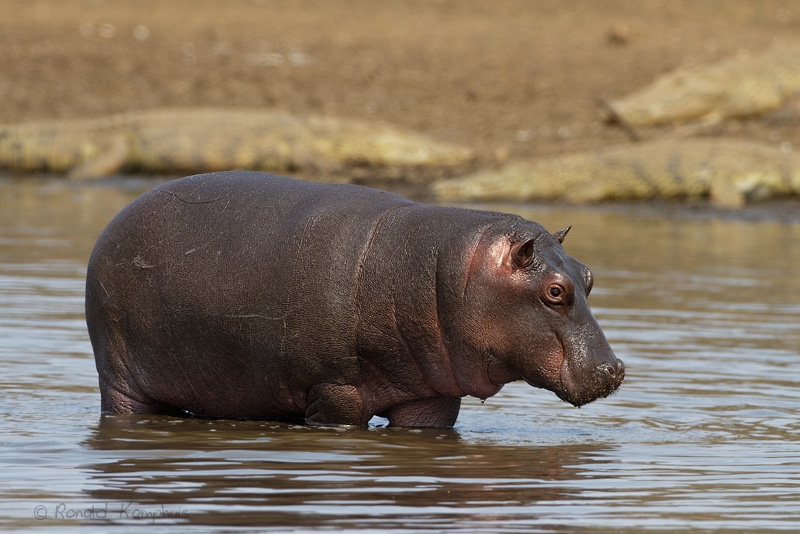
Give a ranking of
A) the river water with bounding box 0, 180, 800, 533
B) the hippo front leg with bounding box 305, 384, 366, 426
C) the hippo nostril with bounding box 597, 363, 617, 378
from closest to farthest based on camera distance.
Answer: the river water with bounding box 0, 180, 800, 533
the hippo nostril with bounding box 597, 363, 617, 378
the hippo front leg with bounding box 305, 384, 366, 426

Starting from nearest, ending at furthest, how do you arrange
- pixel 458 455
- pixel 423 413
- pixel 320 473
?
pixel 320 473, pixel 458 455, pixel 423 413

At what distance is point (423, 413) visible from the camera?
5910mm

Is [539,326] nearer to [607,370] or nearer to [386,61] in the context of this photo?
[607,370]

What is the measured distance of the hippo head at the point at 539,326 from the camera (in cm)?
540

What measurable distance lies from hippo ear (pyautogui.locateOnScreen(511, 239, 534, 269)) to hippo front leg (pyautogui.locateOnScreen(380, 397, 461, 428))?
81 centimetres

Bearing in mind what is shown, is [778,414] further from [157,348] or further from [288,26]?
[288,26]

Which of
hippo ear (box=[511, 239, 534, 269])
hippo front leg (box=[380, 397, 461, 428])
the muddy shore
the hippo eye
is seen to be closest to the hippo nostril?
the hippo eye

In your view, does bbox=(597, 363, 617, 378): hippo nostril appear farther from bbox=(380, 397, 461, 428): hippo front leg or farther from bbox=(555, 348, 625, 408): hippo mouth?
bbox=(380, 397, 461, 428): hippo front leg

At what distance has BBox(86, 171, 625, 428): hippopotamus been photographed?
545cm

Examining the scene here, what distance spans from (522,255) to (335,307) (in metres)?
0.78

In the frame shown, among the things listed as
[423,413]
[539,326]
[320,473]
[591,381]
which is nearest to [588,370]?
[591,381]

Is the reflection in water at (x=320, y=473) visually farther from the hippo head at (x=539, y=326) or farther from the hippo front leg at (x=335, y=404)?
the hippo head at (x=539, y=326)

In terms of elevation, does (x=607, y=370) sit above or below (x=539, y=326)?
below

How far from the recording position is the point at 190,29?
27.6 meters
